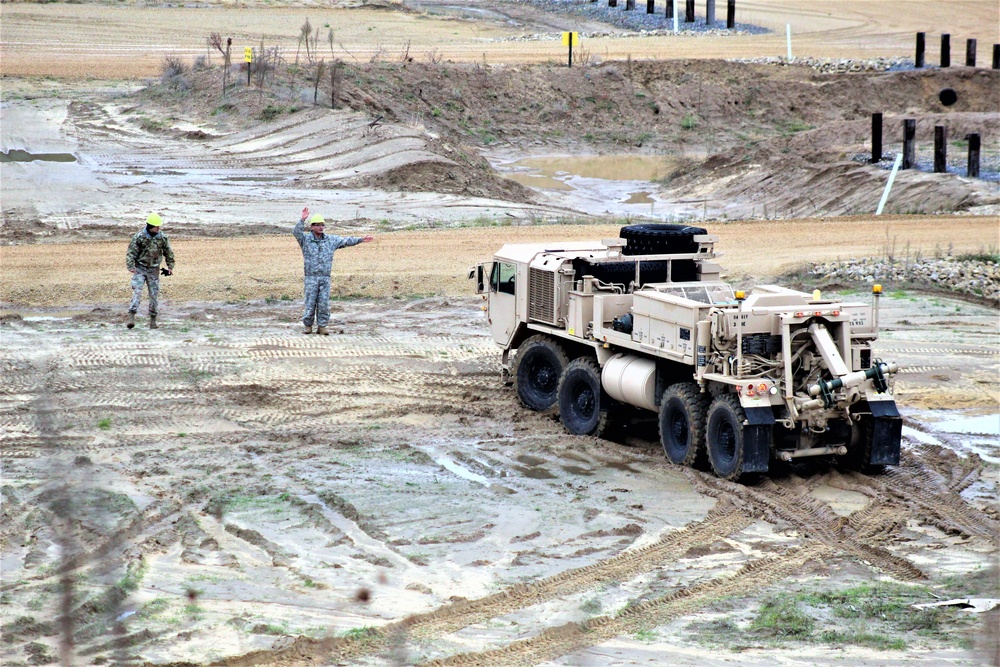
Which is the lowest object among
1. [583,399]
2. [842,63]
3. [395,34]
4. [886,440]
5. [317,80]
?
[886,440]

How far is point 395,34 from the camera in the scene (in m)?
57.0

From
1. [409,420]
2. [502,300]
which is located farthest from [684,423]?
[502,300]

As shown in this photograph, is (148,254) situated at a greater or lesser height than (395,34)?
lesser

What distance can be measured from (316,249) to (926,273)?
36.5 ft

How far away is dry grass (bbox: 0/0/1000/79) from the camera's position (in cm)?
5031

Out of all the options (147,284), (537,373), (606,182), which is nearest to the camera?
(537,373)

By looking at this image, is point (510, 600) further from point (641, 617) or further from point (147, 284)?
point (147, 284)

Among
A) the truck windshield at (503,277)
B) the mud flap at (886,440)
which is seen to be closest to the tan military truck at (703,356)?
the mud flap at (886,440)

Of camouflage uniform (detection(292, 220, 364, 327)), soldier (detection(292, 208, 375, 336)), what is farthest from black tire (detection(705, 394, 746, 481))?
camouflage uniform (detection(292, 220, 364, 327))

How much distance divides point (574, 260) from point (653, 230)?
1.04 metres

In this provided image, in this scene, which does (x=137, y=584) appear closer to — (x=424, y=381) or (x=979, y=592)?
(x=979, y=592)

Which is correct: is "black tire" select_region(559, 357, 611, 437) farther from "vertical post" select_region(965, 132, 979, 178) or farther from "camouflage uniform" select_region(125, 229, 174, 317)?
"vertical post" select_region(965, 132, 979, 178)

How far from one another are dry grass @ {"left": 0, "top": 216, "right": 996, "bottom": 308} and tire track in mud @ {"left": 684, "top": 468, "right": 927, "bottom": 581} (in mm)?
10957

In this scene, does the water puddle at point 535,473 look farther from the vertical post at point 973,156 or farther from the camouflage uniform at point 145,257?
the vertical post at point 973,156
